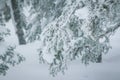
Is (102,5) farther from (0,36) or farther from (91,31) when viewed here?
(0,36)

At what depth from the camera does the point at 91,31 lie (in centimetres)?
831

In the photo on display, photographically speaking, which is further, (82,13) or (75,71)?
(75,71)

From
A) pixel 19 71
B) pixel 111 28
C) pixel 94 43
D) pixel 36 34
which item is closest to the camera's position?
pixel 94 43

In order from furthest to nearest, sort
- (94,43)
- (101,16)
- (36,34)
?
(36,34) → (94,43) → (101,16)

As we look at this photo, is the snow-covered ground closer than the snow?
No

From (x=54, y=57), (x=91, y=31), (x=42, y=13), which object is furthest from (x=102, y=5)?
(x=42, y=13)

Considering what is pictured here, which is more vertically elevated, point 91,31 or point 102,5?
point 102,5

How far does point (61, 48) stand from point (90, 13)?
158 centimetres

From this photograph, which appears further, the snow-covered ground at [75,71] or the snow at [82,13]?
the snow-covered ground at [75,71]

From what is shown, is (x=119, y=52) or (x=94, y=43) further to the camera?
(x=119, y=52)

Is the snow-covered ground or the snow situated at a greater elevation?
the snow

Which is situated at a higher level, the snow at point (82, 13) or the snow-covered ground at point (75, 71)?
the snow at point (82, 13)

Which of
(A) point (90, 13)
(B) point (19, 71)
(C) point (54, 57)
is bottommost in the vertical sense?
(B) point (19, 71)

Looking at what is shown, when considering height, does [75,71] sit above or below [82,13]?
below
